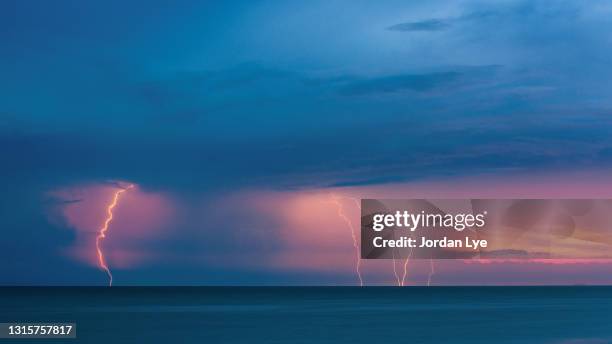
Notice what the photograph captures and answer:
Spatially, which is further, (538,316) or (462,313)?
(462,313)

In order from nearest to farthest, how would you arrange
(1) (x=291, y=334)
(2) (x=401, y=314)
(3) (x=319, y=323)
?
1. (1) (x=291, y=334)
2. (3) (x=319, y=323)
3. (2) (x=401, y=314)

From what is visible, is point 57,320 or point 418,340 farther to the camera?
point 57,320

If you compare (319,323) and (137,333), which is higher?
(319,323)

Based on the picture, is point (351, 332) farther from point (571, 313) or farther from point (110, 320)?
point (571, 313)

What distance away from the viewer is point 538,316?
66.5 metres

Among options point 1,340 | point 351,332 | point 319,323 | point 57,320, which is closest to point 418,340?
point 351,332

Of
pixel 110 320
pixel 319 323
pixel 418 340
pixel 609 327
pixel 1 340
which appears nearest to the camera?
pixel 1 340

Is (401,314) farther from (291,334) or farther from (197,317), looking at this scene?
(291,334)

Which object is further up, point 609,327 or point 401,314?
point 401,314

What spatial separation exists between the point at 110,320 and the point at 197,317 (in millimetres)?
5564

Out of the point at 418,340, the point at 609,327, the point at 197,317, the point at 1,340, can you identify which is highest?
the point at 197,317

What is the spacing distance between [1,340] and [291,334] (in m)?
16.3

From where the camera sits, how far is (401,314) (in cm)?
6894

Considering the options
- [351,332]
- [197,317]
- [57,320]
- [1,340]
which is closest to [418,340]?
[351,332]
